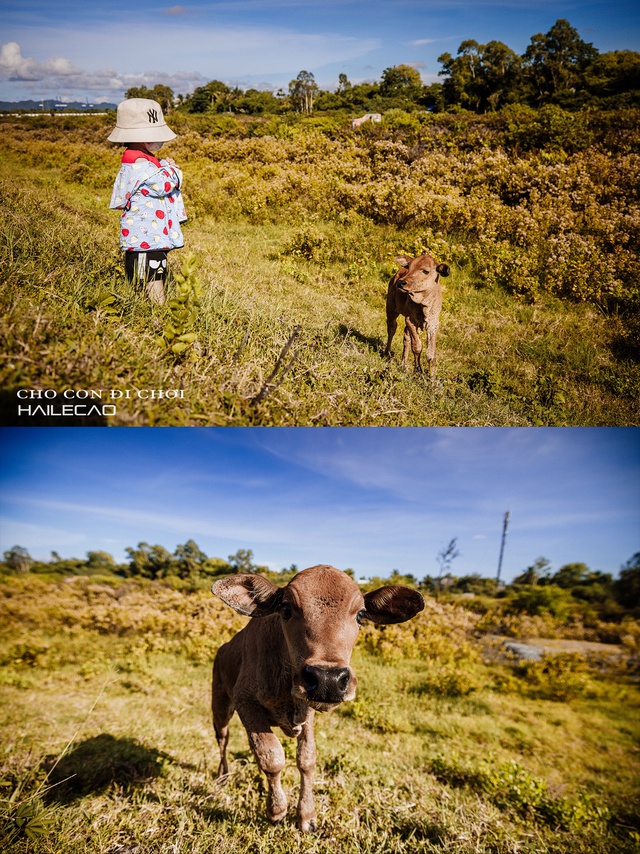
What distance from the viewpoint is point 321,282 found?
602 cm

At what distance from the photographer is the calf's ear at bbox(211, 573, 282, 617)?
3.09 meters

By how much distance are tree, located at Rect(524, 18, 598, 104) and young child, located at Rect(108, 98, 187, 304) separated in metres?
4.76

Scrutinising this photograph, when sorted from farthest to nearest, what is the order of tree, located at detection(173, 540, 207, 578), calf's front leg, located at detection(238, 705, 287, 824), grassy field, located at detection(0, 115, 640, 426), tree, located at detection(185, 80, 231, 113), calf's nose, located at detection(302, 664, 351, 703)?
tree, located at detection(173, 540, 207, 578) → tree, located at detection(185, 80, 231, 113) → grassy field, located at detection(0, 115, 640, 426) → calf's front leg, located at detection(238, 705, 287, 824) → calf's nose, located at detection(302, 664, 351, 703)

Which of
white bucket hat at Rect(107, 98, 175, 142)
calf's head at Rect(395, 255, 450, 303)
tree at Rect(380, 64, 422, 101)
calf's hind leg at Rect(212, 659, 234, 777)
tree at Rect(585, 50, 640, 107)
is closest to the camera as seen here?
calf's hind leg at Rect(212, 659, 234, 777)

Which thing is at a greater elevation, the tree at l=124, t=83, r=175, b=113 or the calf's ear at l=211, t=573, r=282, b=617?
the tree at l=124, t=83, r=175, b=113

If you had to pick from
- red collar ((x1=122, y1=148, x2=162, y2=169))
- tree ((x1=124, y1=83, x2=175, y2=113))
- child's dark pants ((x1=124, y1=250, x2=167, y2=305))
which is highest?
tree ((x1=124, y1=83, x2=175, y2=113))

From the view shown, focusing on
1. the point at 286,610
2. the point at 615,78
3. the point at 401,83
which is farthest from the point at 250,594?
the point at 615,78

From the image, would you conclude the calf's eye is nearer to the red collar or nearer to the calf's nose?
the calf's nose

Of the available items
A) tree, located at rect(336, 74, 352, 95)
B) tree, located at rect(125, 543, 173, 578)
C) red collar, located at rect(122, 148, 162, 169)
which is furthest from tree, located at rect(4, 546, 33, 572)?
tree, located at rect(336, 74, 352, 95)

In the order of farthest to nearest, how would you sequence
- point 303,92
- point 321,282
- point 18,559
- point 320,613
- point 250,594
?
point 18,559
point 303,92
point 321,282
point 250,594
point 320,613

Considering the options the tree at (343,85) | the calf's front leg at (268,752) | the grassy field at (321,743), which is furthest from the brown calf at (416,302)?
the grassy field at (321,743)

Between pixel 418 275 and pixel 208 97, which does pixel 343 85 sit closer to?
pixel 208 97

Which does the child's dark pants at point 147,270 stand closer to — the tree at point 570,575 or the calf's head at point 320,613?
the calf's head at point 320,613

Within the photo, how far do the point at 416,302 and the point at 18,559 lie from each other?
7064 millimetres
